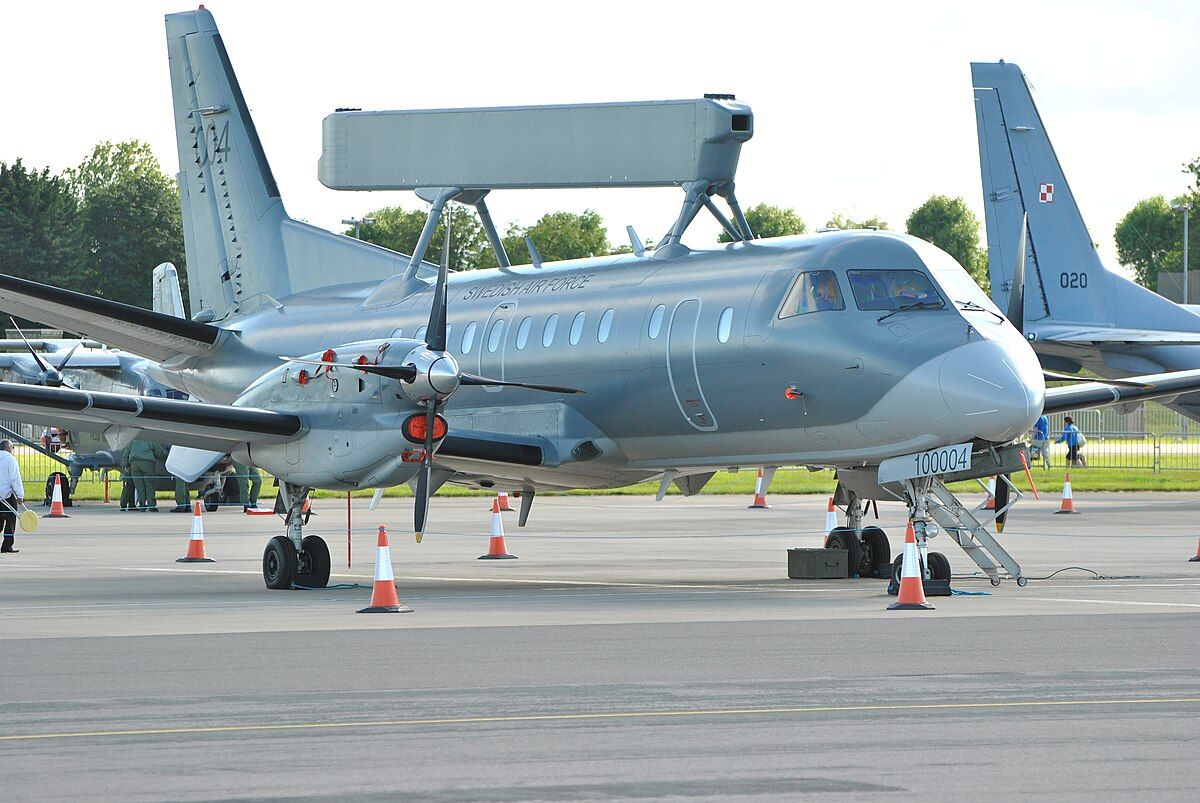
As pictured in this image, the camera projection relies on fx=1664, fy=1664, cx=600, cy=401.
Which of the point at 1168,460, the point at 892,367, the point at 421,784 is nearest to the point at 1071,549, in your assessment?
the point at 892,367

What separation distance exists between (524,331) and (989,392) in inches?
249

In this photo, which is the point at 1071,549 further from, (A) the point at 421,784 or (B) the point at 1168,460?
(B) the point at 1168,460

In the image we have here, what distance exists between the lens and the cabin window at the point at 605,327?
1848 centimetres

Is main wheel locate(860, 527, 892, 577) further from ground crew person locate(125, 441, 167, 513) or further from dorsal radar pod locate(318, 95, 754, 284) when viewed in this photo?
ground crew person locate(125, 441, 167, 513)

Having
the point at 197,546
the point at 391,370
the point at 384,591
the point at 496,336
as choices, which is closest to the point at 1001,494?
the point at 496,336

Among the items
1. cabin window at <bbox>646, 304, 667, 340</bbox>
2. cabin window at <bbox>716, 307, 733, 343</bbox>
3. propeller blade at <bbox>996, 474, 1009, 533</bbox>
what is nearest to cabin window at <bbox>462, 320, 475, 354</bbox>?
cabin window at <bbox>646, 304, 667, 340</bbox>

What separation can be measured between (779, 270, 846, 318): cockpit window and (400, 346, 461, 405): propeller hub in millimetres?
3358

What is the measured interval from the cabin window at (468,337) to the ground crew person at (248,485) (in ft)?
51.6

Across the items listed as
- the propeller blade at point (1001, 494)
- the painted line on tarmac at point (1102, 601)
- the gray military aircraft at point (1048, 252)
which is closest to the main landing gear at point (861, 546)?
the propeller blade at point (1001, 494)

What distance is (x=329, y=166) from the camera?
2236 centimetres

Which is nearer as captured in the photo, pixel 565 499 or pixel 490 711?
pixel 490 711

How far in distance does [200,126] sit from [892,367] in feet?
41.7

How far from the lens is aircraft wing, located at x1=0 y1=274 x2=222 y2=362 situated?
1770cm

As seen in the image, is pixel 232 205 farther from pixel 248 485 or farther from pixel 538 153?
pixel 248 485
